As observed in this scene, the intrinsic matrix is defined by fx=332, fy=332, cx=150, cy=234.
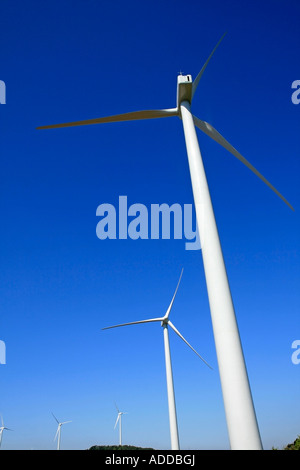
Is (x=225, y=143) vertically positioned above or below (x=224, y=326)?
above

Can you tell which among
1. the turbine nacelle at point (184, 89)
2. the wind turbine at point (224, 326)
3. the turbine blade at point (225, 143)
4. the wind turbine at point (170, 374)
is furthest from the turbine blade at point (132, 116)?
the wind turbine at point (170, 374)

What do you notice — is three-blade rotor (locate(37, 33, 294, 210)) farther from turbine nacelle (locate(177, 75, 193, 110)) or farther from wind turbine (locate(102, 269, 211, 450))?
wind turbine (locate(102, 269, 211, 450))

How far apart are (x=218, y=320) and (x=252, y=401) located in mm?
2054

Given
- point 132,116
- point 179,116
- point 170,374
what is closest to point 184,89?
point 179,116

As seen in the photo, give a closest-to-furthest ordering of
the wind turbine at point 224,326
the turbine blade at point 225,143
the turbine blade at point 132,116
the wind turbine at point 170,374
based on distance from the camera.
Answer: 1. the wind turbine at point 224,326
2. the turbine blade at point 225,143
3. the turbine blade at point 132,116
4. the wind turbine at point 170,374

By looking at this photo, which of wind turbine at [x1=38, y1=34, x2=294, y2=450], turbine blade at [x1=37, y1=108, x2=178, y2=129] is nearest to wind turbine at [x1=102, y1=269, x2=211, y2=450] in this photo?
turbine blade at [x1=37, y1=108, x2=178, y2=129]


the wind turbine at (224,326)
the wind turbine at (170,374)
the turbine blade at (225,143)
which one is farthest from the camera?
the wind turbine at (170,374)

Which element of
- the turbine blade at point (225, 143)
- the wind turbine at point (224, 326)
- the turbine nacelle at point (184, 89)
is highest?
the turbine nacelle at point (184, 89)

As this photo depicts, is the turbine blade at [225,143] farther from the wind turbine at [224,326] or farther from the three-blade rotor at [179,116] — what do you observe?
the wind turbine at [224,326]

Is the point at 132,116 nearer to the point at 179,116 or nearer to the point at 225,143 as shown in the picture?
the point at 179,116

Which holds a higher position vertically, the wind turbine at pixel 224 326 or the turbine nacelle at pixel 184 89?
the turbine nacelle at pixel 184 89
